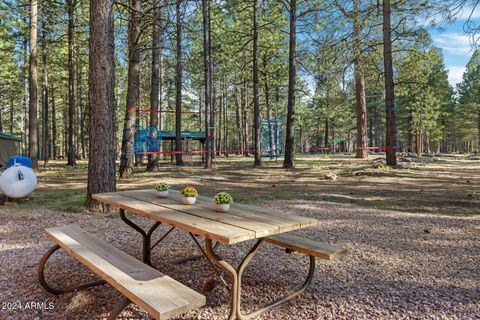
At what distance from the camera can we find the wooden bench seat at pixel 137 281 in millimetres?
1546

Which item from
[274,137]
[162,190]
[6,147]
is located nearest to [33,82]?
[6,147]

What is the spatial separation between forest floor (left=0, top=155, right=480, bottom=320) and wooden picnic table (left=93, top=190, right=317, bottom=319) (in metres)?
0.36

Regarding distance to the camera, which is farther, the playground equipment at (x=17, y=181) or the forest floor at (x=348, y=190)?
the forest floor at (x=348, y=190)

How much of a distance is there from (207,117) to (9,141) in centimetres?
1053

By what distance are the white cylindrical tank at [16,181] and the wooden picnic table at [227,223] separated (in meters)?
→ 4.40

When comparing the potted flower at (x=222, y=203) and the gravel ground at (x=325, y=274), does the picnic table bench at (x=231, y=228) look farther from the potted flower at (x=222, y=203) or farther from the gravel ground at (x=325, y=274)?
the gravel ground at (x=325, y=274)

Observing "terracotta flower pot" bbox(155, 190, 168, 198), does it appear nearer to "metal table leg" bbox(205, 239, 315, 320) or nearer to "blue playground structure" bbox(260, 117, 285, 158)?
"metal table leg" bbox(205, 239, 315, 320)

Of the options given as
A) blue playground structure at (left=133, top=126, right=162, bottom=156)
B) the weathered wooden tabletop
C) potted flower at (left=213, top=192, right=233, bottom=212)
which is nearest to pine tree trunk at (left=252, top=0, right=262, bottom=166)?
blue playground structure at (left=133, top=126, right=162, bottom=156)

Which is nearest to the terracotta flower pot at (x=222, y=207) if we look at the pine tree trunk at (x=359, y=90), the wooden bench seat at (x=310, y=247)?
the wooden bench seat at (x=310, y=247)

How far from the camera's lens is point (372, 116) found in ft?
145

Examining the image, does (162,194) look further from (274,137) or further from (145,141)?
(274,137)

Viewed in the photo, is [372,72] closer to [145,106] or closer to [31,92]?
[31,92]

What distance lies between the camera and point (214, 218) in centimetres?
219

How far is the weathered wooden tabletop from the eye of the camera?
6.01 ft
